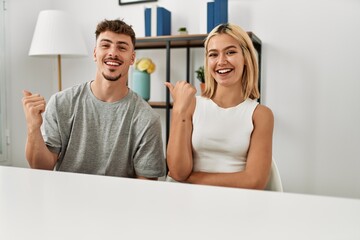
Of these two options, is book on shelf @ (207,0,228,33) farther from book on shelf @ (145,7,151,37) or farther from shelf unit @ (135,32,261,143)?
book on shelf @ (145,7,151,37)

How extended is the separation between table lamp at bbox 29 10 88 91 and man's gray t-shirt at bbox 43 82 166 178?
139cm

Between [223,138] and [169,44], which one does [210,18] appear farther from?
[223,138]

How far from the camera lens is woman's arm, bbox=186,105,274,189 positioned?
53.5 inches

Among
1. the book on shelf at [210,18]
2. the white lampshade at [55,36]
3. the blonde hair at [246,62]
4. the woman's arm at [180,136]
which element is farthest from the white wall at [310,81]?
the woman's arm at [180,136]

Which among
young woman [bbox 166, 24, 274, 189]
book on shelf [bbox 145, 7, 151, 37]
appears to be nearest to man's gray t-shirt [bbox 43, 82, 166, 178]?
young woman [bbox 166, 24, 274, 189]

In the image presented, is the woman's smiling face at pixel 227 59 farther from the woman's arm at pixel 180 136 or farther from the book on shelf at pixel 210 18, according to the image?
the book on shelf at pixel 210 18

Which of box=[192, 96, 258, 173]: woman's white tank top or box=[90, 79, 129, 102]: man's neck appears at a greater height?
box=[90, 79, 129, 102]: man's neck

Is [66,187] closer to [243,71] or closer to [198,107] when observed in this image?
[198,107]

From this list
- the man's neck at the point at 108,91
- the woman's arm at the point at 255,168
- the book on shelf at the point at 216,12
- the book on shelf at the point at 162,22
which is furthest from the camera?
the book on shelf at the point at 162,22

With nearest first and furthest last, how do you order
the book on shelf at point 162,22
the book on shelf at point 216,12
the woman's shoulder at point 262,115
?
the woman's shoulder at point 262,115 < the book on shelf at point 216,12 < the book on shelf at point 162,22

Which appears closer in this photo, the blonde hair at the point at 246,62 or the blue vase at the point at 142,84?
the blonde hair at the point at 246,62

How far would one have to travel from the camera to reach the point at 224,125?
1.48 metres

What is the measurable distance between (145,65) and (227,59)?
153cm

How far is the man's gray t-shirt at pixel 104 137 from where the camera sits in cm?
158
